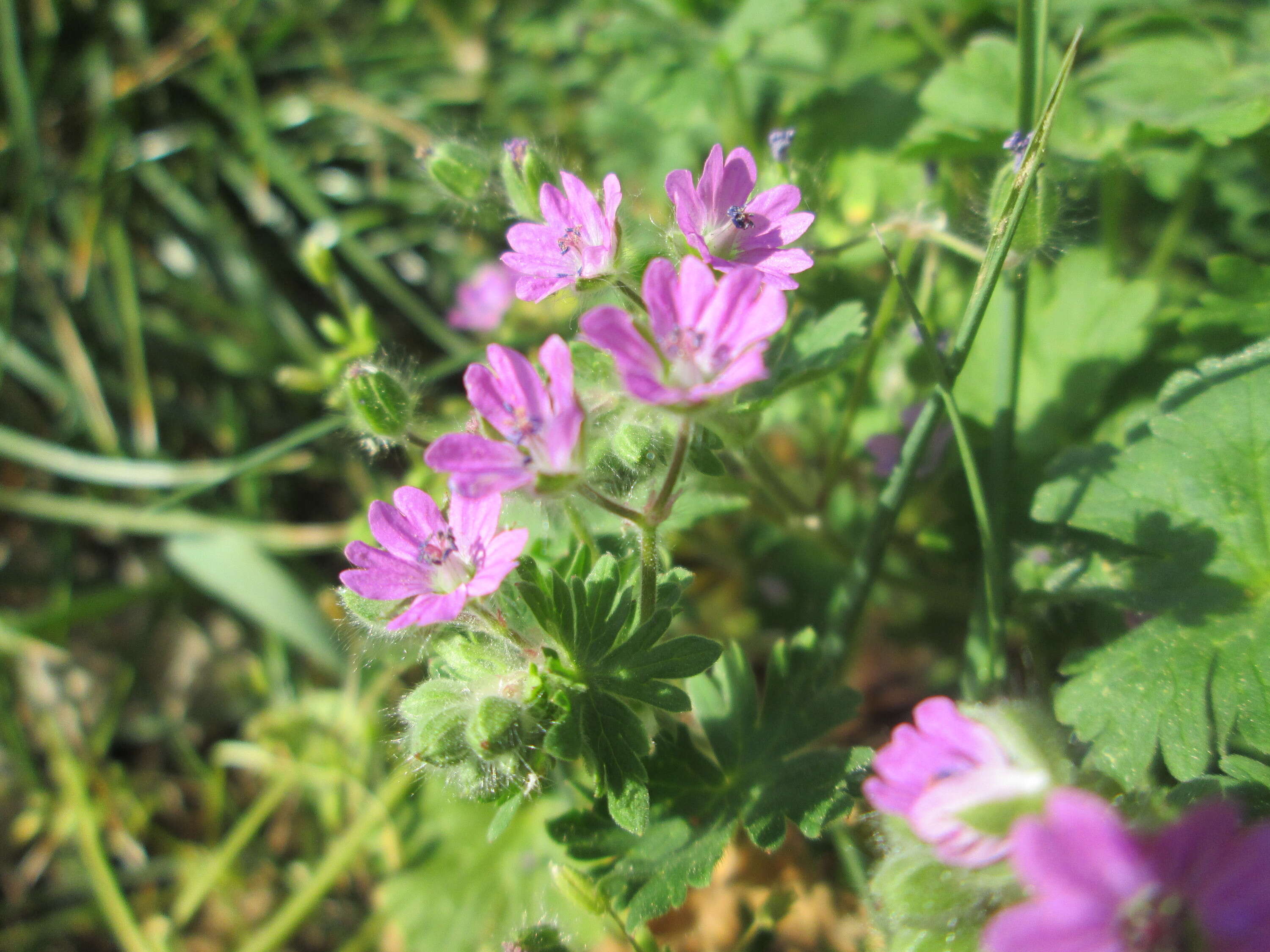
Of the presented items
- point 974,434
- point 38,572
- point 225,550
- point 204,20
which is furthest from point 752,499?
point 204,20

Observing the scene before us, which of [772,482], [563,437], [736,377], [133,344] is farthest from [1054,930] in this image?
[133,344]

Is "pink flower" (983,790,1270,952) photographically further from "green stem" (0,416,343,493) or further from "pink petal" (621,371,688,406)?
"green stem" (0,416,343,493)

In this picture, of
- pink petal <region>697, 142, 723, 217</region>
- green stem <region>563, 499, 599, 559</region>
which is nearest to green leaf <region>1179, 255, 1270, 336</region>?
pink petal <region>697, 142, 723, 217</region>

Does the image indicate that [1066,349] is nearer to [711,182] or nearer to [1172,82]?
[1172,82]

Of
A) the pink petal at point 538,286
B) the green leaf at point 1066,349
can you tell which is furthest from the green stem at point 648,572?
the green leaf at point 1066,349

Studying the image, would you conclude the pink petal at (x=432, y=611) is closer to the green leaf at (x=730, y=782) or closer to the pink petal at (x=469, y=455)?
the pink petal at (x=469, y=455)

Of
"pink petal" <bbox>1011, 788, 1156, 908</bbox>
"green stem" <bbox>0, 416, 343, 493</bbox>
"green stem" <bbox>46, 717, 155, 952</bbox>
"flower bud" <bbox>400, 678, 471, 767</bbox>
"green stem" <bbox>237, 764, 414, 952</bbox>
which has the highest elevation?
"pink petal" <bbox>1011, 788, 1156, 908</bbox>

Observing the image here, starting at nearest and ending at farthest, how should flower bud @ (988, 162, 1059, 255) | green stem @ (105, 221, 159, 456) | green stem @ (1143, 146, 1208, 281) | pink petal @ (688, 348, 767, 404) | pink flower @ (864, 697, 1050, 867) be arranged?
pink flower @ (864, 697, 1050, 867) → pink petal @ (688, 348, 767, 404) → flower bud @ (988, 162, 1059, 255) → green stem @ (1143, 146, 1208, 281) → green stem @ (105, 221, 159, 456)

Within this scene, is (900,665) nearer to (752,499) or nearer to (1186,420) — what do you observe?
(752,499)
